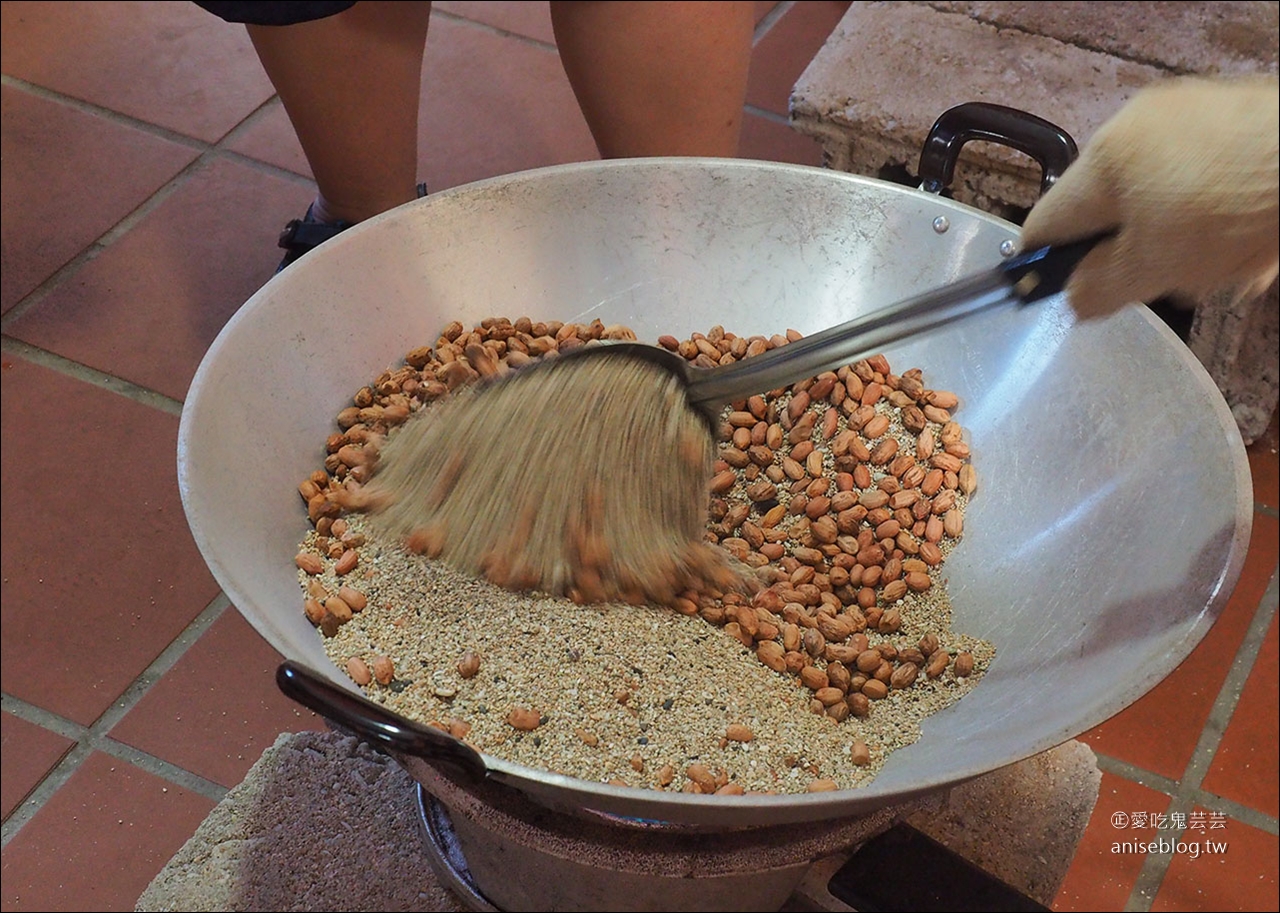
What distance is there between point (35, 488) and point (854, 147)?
2.95 ft

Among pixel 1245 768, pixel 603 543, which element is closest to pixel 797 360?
pixel 603 543

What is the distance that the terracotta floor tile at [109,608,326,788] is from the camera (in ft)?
3.44

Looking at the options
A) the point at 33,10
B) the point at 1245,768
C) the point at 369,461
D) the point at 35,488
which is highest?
the point at 369,461

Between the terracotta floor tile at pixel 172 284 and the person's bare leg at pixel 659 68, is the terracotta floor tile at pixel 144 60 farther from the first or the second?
the person's bare leg at pixel 659 68

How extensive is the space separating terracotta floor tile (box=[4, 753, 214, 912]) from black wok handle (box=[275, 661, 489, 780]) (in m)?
0.56

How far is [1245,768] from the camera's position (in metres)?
1.10

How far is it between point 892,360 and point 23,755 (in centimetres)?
82

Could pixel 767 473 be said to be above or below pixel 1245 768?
above

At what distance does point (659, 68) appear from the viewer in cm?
106

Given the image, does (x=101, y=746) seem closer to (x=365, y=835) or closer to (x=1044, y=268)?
(x=365, y=835)

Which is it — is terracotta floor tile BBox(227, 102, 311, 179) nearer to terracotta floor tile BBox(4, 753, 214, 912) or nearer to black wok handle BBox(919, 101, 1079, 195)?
terracotta floor tile BBox(4, 753, 214, 912)

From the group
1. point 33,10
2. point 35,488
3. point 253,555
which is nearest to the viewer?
point 253,555

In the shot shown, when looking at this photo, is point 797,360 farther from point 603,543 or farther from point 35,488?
point 35,488

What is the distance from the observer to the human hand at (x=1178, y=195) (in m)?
0.53
